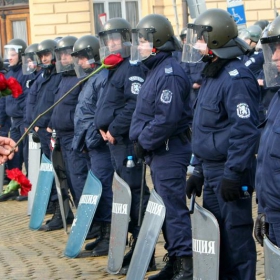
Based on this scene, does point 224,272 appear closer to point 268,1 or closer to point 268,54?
point 268,54

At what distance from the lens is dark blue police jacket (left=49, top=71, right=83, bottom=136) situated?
962 cm

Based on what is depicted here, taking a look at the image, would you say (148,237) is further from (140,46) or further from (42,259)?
(42,259)

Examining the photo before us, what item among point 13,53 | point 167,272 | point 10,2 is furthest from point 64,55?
point 10,2

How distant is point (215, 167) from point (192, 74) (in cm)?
689

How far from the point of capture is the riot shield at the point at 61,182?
9.81m

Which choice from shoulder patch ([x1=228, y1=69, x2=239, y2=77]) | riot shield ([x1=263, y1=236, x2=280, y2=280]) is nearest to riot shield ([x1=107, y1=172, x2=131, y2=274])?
shoulder patch ([x1=228, y1=69, x2=239, y2=77])

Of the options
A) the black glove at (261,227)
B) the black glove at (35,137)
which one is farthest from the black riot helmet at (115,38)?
the black glove at (261,227)

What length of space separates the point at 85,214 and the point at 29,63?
420 centimetres

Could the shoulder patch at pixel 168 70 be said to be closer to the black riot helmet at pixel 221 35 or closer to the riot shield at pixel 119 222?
the black riot helmet at pixel 221 35

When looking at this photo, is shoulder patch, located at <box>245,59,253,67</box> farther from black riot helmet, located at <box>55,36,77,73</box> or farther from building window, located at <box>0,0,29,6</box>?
building window, located at <box>0,0,29,6</box>

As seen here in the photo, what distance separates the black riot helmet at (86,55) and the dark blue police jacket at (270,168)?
4.13 m

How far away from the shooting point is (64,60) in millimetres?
9922

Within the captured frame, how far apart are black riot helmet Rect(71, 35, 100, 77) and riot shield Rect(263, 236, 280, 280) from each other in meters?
4.48

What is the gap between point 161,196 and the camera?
6992 mm
